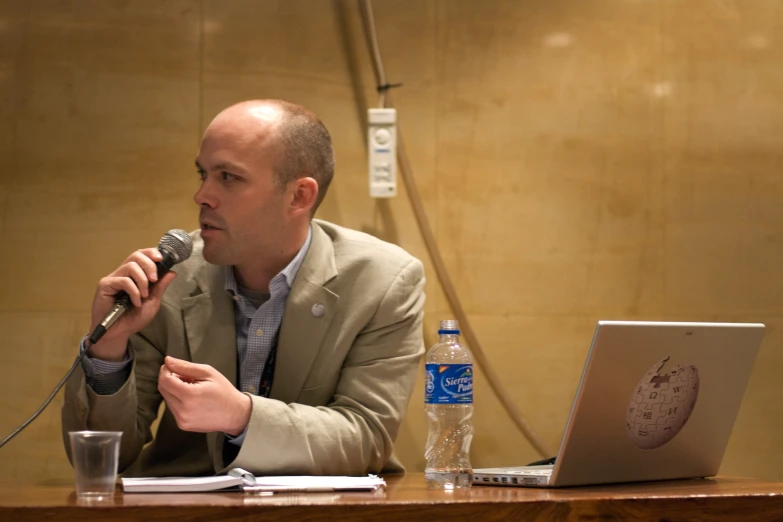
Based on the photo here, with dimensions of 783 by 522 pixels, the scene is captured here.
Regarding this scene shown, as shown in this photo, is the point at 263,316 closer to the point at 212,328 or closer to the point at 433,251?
the point at 212,328

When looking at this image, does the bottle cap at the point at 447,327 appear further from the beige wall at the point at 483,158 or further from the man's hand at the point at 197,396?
the beige wall at the point at 483,158

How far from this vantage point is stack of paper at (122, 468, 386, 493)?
4.24ft

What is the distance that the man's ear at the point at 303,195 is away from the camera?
1.99 meters

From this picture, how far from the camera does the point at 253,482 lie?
1.33 metres

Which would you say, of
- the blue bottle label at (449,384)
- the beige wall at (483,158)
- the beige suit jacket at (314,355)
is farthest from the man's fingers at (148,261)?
the beige wall at (483,158)

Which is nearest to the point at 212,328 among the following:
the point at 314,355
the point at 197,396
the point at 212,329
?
the point at 212,329

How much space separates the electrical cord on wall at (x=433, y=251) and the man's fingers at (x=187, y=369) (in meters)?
1.33

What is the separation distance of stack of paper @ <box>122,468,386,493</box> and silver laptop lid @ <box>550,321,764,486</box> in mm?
305

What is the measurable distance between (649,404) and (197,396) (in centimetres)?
70

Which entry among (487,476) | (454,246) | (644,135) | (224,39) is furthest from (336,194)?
(487,476)

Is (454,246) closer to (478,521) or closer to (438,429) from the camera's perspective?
(438,429)

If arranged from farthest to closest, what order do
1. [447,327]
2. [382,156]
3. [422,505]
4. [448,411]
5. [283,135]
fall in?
1. [382,156]
2. [283,135]
3. [448,411]
4. [447,327]
5. [422,505]

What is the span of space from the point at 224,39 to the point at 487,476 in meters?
1.72

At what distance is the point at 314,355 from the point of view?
1.85m
